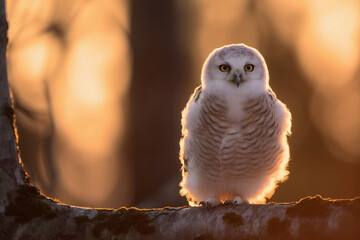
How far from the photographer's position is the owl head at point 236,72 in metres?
5.61

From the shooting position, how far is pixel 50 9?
10875 millimetres

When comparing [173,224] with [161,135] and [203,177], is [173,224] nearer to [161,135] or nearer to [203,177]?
[203,177]

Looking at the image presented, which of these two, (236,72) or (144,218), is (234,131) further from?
(144,218)

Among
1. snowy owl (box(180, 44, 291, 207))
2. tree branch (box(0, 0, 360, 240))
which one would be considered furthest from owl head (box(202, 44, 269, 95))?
tree branch (box(0, 0, 360, 240))

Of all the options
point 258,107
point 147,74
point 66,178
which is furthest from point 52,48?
point 258,107

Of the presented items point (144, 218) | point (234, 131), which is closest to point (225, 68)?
point (234, 131)

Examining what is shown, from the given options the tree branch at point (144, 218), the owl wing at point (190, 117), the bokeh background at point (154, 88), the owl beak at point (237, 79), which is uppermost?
the bokeh background at point (154, 88)

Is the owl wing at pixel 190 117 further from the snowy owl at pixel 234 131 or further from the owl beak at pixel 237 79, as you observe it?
the owl beak at pixel 237 79

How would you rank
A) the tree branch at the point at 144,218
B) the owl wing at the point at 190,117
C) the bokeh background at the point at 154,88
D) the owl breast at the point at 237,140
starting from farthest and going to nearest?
the bokeh background at the point at 154,88 → the owl wing at the point at 190,117 → the owl breast at the point at 237,140 → the tree branch at the point at 144,218

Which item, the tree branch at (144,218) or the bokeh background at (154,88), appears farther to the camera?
the bokeh background at (154,88)

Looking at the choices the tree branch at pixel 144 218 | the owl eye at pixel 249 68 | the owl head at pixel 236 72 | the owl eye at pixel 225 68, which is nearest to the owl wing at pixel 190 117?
the owl head at pixel 236 72

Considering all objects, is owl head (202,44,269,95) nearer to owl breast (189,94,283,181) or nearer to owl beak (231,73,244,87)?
owl beak (231,73,244,87)

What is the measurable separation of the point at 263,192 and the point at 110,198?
12.1m

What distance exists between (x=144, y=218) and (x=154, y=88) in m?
5.22
